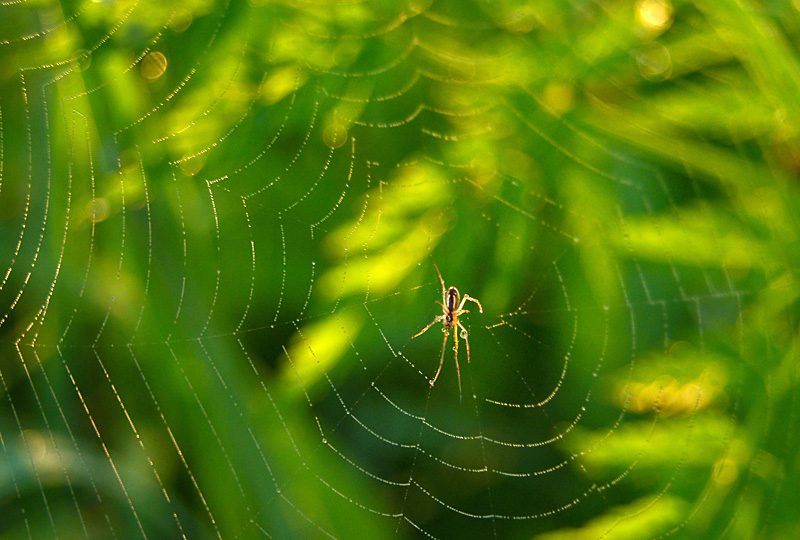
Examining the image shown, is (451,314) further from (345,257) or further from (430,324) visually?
(345,257)

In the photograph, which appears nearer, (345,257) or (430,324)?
(345,257)

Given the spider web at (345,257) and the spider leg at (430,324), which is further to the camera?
the spider leg at (430,324)

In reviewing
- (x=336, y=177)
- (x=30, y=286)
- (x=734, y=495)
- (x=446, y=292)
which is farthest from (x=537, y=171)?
(x=30, y=286)

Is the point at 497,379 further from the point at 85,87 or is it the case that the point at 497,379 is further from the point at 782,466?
the point at 85,87

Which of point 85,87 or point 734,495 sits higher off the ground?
point 85,87

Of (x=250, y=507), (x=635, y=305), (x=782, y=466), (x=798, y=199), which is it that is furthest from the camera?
(x=635, y=305)

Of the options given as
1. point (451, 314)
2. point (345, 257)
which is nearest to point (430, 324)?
point (451, 314)

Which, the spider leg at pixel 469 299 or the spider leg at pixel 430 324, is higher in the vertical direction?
the spider leg at pixel 469 299

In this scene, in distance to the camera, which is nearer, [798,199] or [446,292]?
[798,199]
